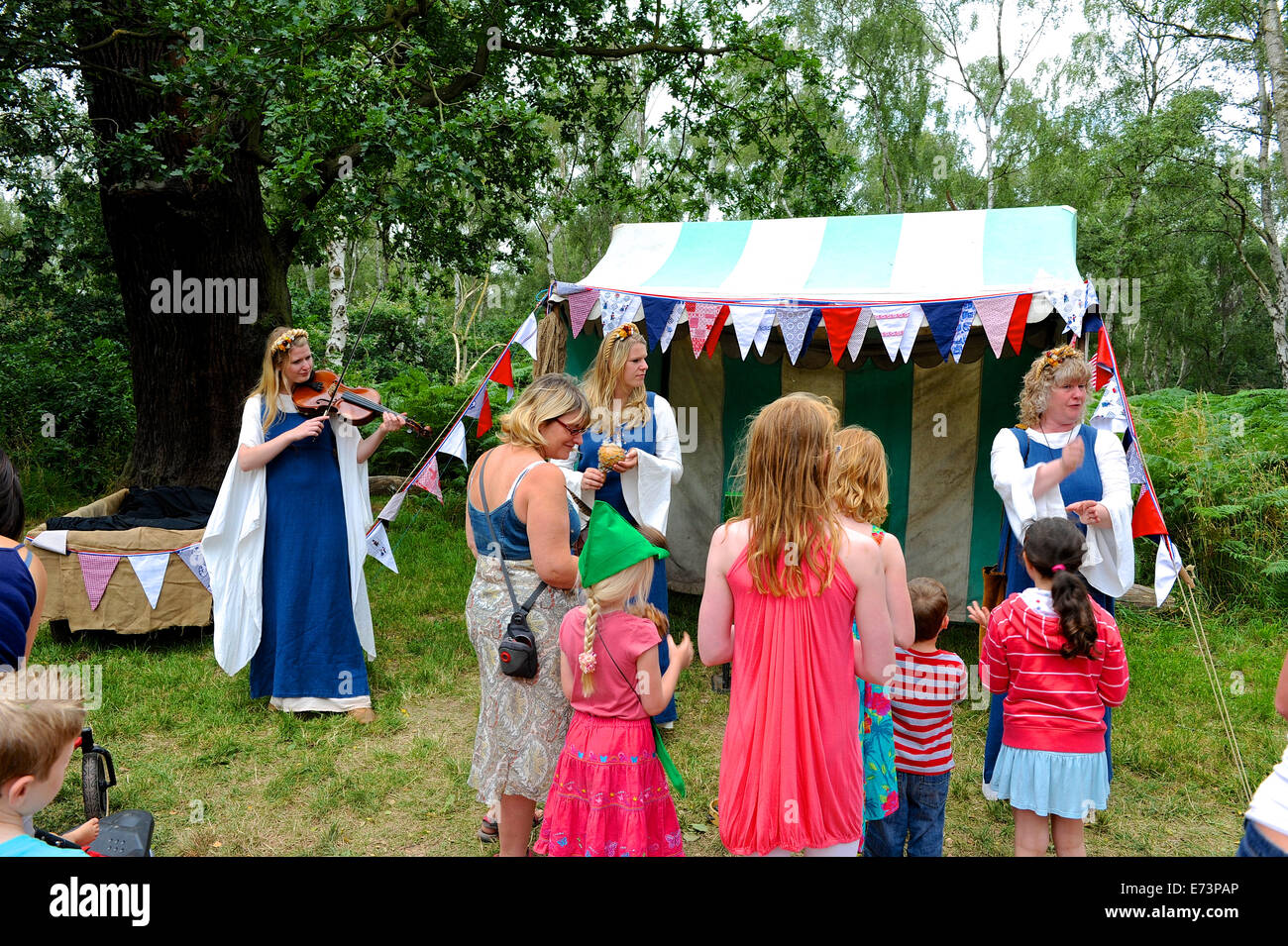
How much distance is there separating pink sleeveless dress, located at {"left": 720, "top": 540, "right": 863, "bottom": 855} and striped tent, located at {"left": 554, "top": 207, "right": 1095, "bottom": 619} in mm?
2146

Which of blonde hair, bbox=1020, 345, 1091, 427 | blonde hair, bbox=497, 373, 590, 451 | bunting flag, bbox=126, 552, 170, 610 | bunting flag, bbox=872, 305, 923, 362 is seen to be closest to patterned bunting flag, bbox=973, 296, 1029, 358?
bunting flag, bbox=872, 305, 923, 362

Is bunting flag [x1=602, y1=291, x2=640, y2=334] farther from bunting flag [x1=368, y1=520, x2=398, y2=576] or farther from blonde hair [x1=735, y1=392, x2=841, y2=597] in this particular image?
blonde hair [x1=735, y1=392, x2=841, y2=597]

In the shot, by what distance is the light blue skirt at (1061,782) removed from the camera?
2.59 metres

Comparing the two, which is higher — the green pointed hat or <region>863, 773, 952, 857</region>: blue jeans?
the green pointed hat

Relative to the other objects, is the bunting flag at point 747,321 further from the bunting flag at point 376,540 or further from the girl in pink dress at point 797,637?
the girl in pink dress at point 797,637

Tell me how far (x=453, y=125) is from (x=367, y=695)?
3720mm

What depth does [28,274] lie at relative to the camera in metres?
7.28

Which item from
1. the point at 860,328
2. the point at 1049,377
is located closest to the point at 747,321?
the point at 860,328

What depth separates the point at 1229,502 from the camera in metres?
6.69

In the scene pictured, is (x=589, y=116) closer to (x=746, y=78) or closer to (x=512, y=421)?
(x=746, y=78)

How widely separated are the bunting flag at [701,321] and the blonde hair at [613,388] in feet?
2.13

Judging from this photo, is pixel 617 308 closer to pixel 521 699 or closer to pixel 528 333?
pixel 528 333

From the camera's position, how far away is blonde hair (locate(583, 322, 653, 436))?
13.1ft

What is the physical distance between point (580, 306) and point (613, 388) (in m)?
1.13
